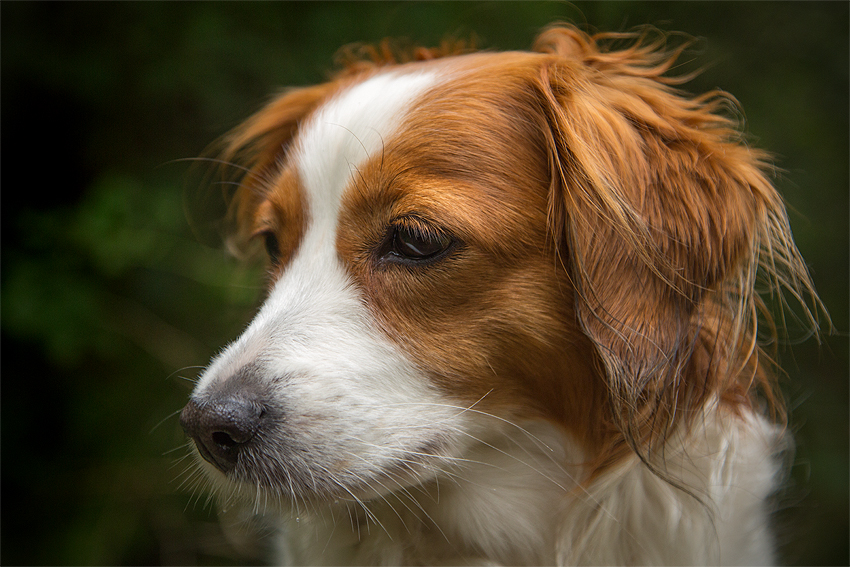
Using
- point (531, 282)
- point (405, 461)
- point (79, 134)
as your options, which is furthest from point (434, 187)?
point (79, 134)

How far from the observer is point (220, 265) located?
2707 millimetres

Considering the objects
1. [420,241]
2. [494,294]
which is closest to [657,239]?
[494,294]

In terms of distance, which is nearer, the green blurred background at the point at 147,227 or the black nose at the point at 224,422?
the black nose at the point at 224,422

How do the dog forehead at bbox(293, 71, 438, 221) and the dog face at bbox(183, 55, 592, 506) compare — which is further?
the dog forehead at bbox(293, 71, 438, 221)

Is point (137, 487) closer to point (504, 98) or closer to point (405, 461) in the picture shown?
point (405, 461)

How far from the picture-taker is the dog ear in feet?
6.92

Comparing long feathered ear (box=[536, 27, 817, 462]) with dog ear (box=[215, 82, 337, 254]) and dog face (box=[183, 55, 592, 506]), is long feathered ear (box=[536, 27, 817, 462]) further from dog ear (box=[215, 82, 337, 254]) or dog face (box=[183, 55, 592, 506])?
dog ear (box=[215, 82, 337, 254])

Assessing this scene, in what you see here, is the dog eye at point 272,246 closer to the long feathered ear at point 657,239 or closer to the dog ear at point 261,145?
the dog ear at point 261,145

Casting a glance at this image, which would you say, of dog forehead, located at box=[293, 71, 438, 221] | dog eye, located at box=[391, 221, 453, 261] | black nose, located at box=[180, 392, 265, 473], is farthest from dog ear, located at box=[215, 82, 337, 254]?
black nose, located at box=[180, 392, 265, 473]

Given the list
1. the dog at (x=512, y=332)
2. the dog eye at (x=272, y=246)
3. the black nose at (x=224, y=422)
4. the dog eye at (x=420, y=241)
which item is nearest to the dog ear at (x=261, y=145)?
the dog eye at (x=272, y=246)

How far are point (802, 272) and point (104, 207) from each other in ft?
7.94

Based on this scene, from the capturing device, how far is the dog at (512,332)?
139 centimetres

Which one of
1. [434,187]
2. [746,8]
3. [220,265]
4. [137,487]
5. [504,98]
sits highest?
[746,8]

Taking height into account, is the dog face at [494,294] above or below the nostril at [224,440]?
above
